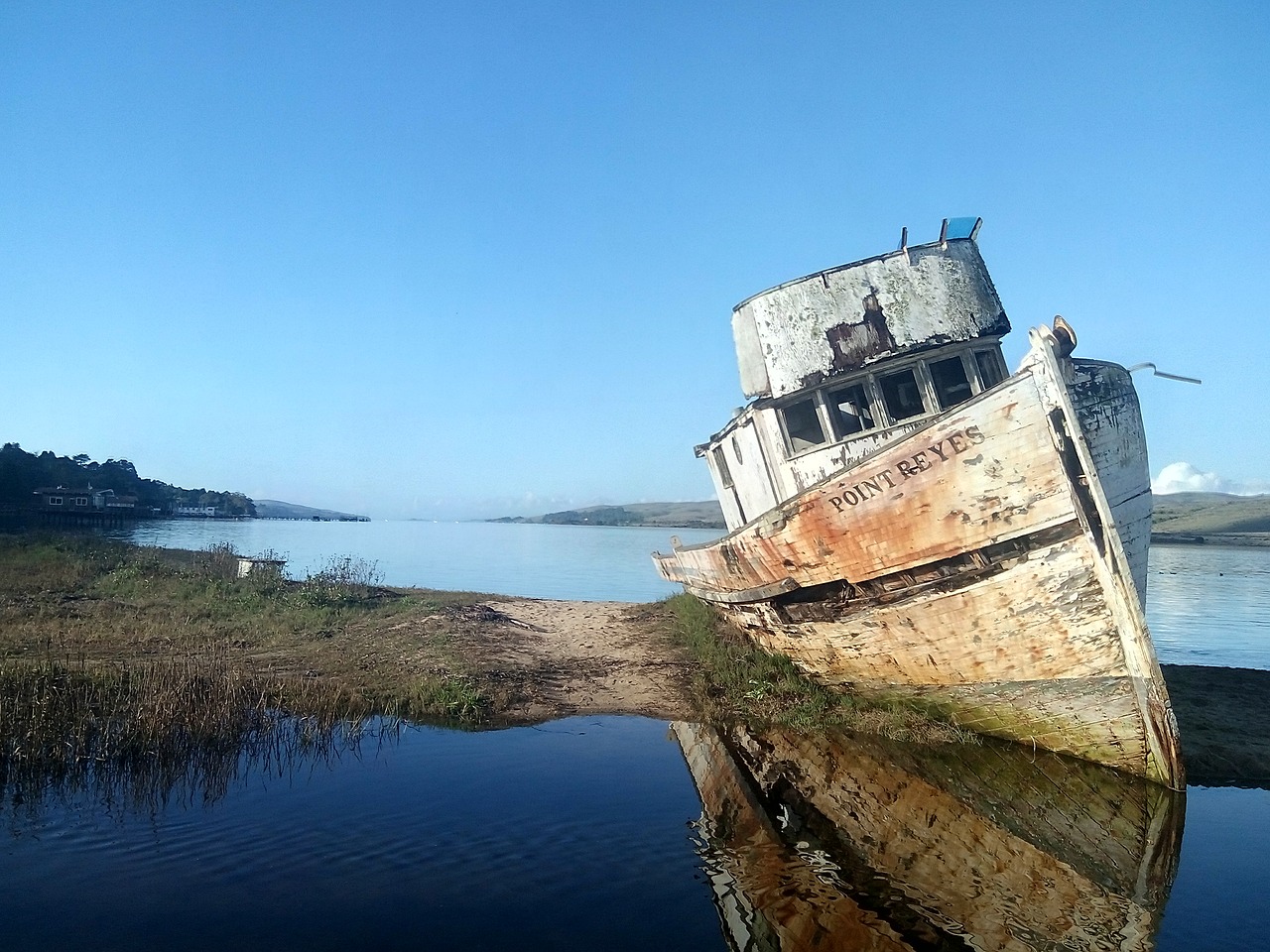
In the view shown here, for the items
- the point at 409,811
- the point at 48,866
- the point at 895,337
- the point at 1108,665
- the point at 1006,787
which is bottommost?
the point at 1006,787

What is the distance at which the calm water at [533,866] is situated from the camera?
159 inches

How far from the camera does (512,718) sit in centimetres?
A: 820

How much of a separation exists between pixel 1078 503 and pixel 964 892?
127 inches

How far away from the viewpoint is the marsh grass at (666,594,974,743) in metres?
7.36

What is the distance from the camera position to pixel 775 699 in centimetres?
864

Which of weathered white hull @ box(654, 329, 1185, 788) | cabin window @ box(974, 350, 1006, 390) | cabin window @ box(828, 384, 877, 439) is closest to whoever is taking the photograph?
weathered white hull @ box(654, 329, 1185, 788)

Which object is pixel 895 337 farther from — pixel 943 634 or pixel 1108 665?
pixel 1108 665

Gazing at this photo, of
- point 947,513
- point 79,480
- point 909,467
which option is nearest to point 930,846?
point 947,513

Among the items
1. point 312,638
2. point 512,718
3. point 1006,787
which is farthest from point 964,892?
point 312,638

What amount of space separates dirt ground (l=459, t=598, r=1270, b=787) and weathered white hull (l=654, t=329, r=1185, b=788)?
Answer: 4.46ft

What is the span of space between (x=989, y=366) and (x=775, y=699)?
471 centimetres

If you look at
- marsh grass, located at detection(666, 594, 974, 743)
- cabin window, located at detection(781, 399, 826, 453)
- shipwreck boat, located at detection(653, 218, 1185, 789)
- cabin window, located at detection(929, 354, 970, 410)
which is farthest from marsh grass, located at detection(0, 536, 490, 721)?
cabin window, located at detection(929, 354, 970, 410)

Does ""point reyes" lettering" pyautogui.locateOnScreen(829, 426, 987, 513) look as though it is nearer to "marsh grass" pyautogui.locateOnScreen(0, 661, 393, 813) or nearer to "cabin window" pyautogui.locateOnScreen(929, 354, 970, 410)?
"cabin window" pyautogui.locateOnScreen(929, 354, 970, 410)

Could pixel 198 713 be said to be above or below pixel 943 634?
above
